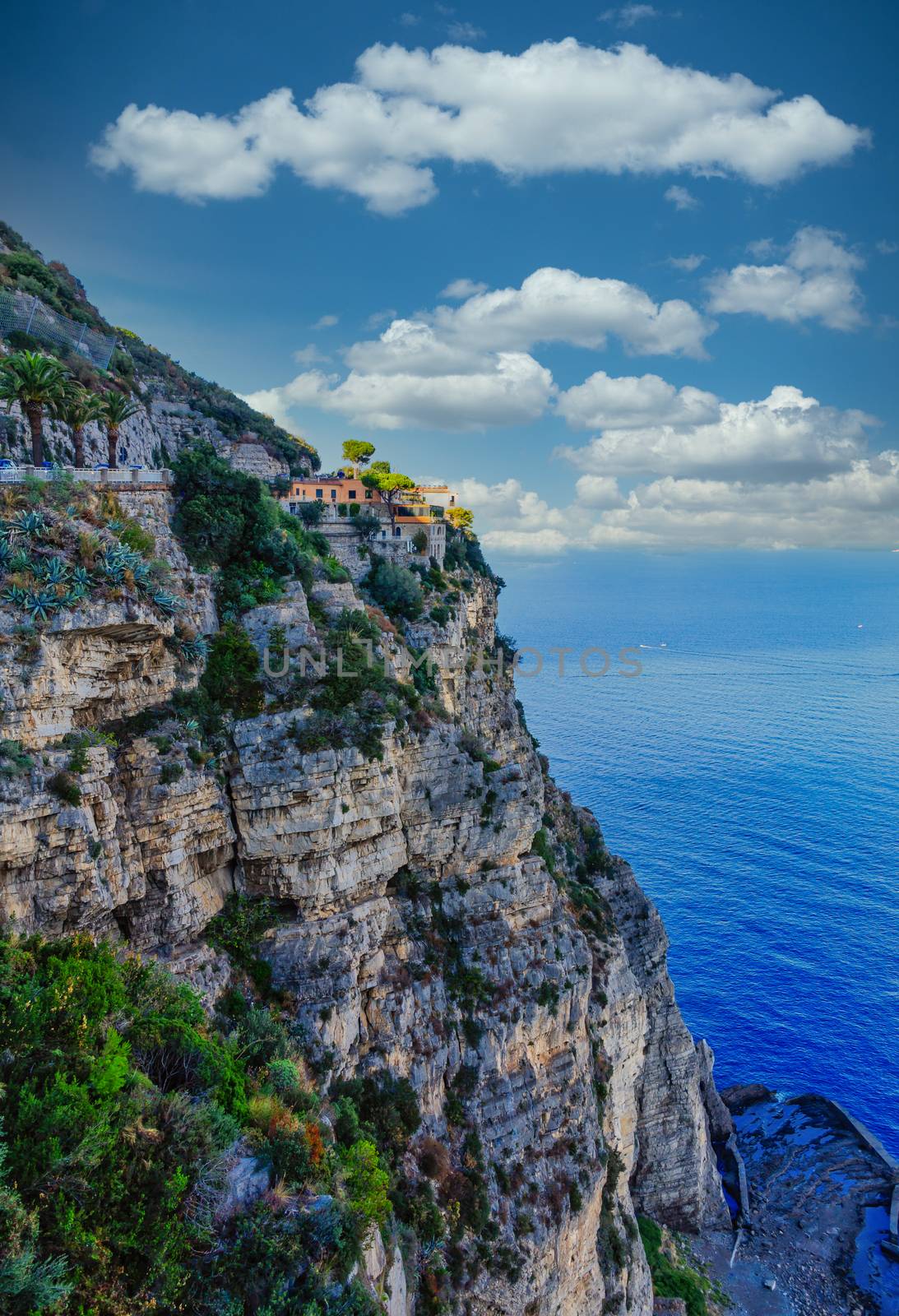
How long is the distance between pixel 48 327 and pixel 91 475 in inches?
748

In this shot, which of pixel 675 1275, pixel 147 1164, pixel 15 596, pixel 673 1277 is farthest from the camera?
pixel 675 1275

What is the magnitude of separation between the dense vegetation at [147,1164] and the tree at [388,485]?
134ft

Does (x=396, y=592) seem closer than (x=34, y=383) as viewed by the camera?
No

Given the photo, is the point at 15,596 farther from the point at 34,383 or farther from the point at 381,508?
the point at 381,508

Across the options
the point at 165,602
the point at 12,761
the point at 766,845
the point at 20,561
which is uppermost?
the point at 20,561

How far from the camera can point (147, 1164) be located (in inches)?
514

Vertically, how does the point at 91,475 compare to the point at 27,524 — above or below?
above

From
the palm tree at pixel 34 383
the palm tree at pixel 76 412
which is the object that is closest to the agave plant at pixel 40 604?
the palm tree at pixel 34 383

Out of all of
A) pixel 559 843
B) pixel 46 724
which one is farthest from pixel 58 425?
pixel 559 843

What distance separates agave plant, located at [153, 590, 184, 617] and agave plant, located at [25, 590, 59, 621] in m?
2.94

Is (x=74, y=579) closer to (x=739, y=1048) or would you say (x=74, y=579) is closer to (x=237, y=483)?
(x=237, y=483)

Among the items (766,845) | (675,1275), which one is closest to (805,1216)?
(675,1275)

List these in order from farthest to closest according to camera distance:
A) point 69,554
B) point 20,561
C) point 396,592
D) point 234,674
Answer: point 396,592, point 234,674, point 69,554, point 20,561

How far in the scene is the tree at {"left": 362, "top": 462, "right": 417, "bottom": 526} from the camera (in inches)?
2125
